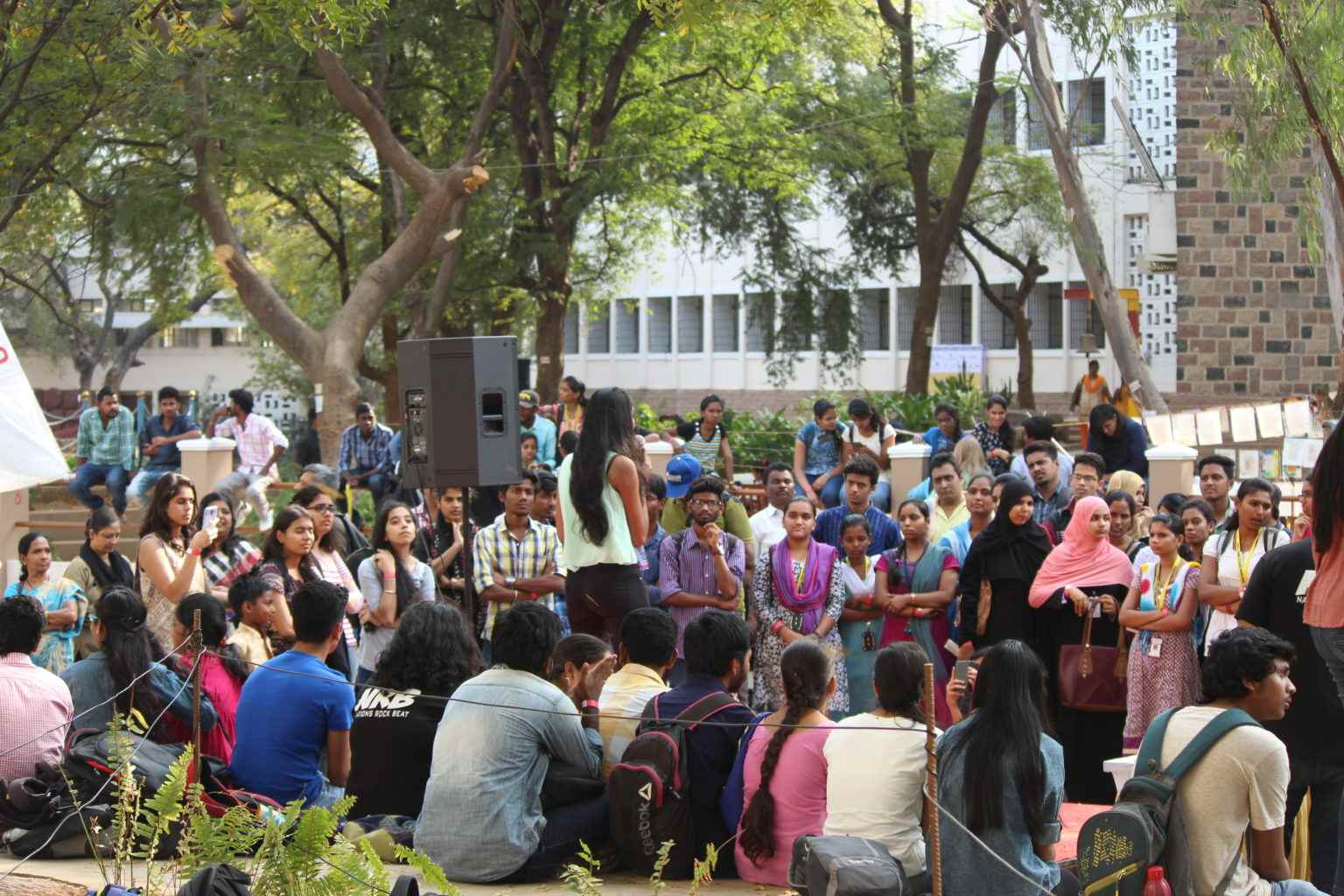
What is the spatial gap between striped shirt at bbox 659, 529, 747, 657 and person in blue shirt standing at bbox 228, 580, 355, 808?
9.53ft

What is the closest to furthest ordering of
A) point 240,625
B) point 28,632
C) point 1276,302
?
point 28,632 → point 240,625 → point 1276,302

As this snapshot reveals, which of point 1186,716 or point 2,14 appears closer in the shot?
point 1186,716

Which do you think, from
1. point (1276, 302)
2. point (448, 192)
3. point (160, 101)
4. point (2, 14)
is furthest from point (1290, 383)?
point (2, 14)

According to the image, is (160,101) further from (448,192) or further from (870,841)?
(870,841)

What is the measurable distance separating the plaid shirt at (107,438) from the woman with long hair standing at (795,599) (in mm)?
8563

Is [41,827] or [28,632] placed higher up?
[28,632]

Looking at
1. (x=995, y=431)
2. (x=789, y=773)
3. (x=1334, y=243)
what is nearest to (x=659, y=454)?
(x=995, y=431)

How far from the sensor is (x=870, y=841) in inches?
220

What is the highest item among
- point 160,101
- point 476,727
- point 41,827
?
point 160,101

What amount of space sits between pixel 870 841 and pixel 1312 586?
5.82 feet

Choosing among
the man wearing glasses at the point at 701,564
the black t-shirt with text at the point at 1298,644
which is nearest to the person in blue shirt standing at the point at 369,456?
the man wearing glasses at the point at 701,564

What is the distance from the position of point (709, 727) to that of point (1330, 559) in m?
2.50

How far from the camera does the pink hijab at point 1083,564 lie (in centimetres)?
891

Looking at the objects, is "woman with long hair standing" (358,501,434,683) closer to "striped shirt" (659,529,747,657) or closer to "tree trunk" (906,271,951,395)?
"striped shirt" (659,529,747,657)
